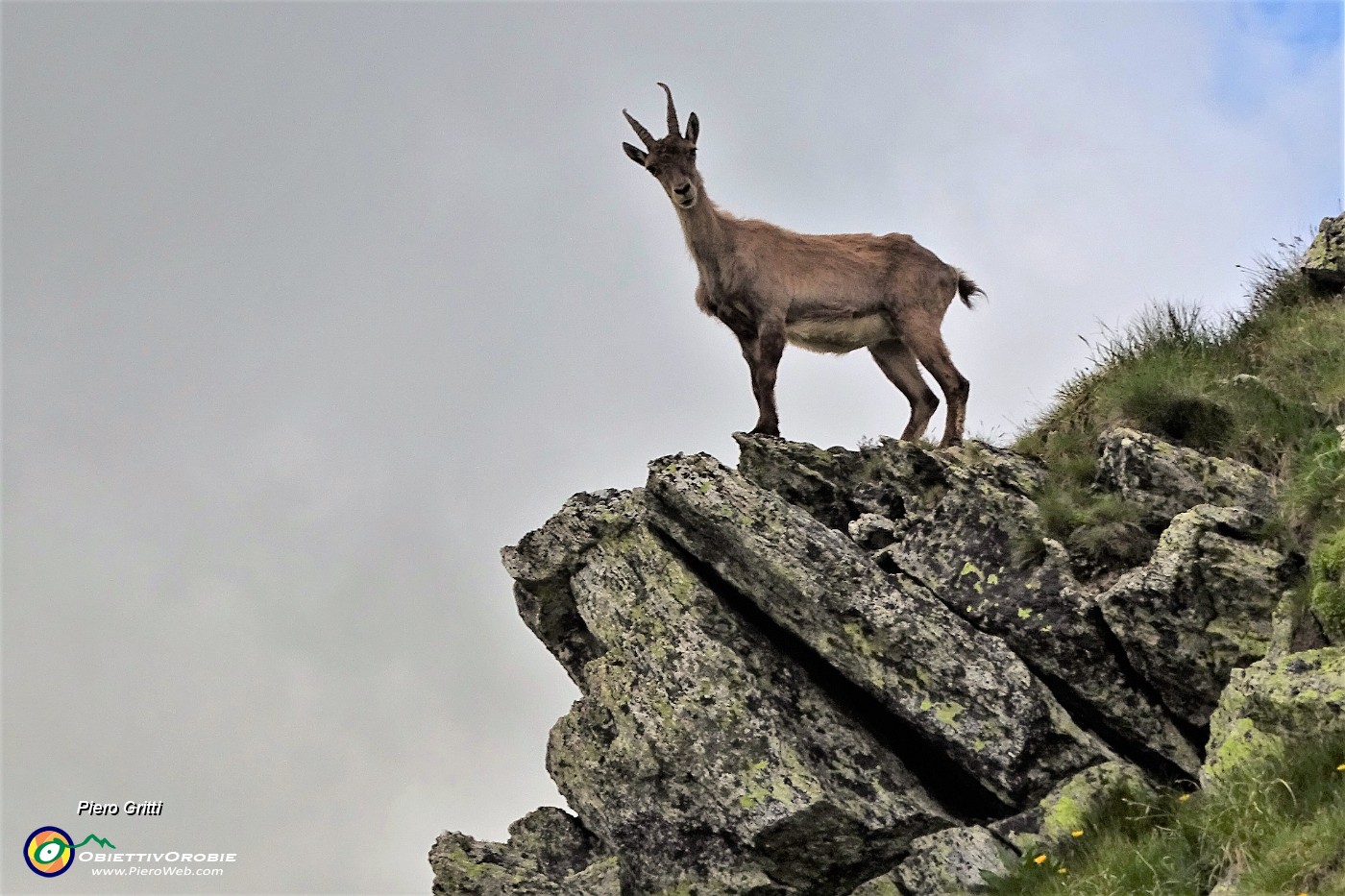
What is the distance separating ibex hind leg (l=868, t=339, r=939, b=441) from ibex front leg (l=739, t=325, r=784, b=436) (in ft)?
5.23

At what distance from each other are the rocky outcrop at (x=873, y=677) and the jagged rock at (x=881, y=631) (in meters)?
0.02

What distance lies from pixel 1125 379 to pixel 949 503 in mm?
2082

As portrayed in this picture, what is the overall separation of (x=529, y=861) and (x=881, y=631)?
123 inches

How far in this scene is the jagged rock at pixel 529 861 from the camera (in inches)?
365

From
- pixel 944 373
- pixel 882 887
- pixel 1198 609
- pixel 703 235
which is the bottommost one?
pixel 882 887

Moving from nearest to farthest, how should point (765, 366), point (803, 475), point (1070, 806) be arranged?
point (1070, 806) → point (803, 475) → point (765, 366)

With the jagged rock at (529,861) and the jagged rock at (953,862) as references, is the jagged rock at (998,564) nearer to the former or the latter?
the jagged rock at (953,862)

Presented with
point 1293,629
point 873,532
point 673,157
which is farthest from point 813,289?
point 1293,629

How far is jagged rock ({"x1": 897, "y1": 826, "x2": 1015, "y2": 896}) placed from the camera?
816cm

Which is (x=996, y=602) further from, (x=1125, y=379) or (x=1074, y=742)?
(x=1125, y=379)

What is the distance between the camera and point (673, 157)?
13.6m

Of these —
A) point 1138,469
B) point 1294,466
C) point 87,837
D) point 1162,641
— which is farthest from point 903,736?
point 87,837

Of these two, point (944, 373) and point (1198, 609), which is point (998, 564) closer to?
point (1198, 609)

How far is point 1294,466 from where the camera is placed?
949 centimetres
